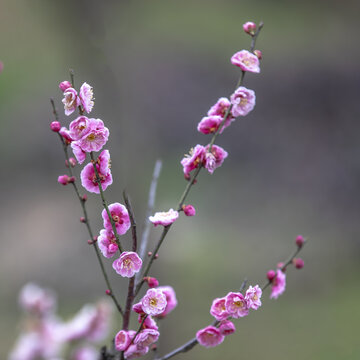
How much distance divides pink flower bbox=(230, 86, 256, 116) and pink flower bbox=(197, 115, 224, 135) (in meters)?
0.02

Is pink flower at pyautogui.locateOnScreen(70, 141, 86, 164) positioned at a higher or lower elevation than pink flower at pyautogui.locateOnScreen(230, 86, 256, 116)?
lower

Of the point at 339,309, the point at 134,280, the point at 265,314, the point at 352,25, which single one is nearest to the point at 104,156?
the point at 134,280

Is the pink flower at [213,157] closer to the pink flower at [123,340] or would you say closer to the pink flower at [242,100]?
the pink flower at [242,100]

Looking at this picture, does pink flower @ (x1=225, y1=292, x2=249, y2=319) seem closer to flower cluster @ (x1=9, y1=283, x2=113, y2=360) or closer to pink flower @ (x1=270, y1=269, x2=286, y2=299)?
pink flower @ (x1=270, y1=269, x2=286, y2=299)

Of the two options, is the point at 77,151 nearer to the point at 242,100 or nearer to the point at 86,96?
the point at 86,96

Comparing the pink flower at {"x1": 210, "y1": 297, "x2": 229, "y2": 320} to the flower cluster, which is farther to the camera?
the flower cluster

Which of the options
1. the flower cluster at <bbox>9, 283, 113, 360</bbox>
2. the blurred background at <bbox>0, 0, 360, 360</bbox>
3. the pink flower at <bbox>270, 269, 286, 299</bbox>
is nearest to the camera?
the pink flower at <bbox>270, 269, 286, 299</bbox>

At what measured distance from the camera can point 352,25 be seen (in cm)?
674

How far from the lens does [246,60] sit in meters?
0.65

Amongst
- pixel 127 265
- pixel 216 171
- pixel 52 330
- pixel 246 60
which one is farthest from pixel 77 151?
pixel 216 171

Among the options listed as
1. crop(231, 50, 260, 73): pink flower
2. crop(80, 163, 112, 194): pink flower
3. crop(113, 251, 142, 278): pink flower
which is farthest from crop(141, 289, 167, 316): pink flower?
crop(231, 50, 260, 73): pink flower

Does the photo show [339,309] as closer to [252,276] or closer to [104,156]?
[252,276]

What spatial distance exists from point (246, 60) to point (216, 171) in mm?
4425

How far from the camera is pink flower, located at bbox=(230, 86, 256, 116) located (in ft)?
2.02
